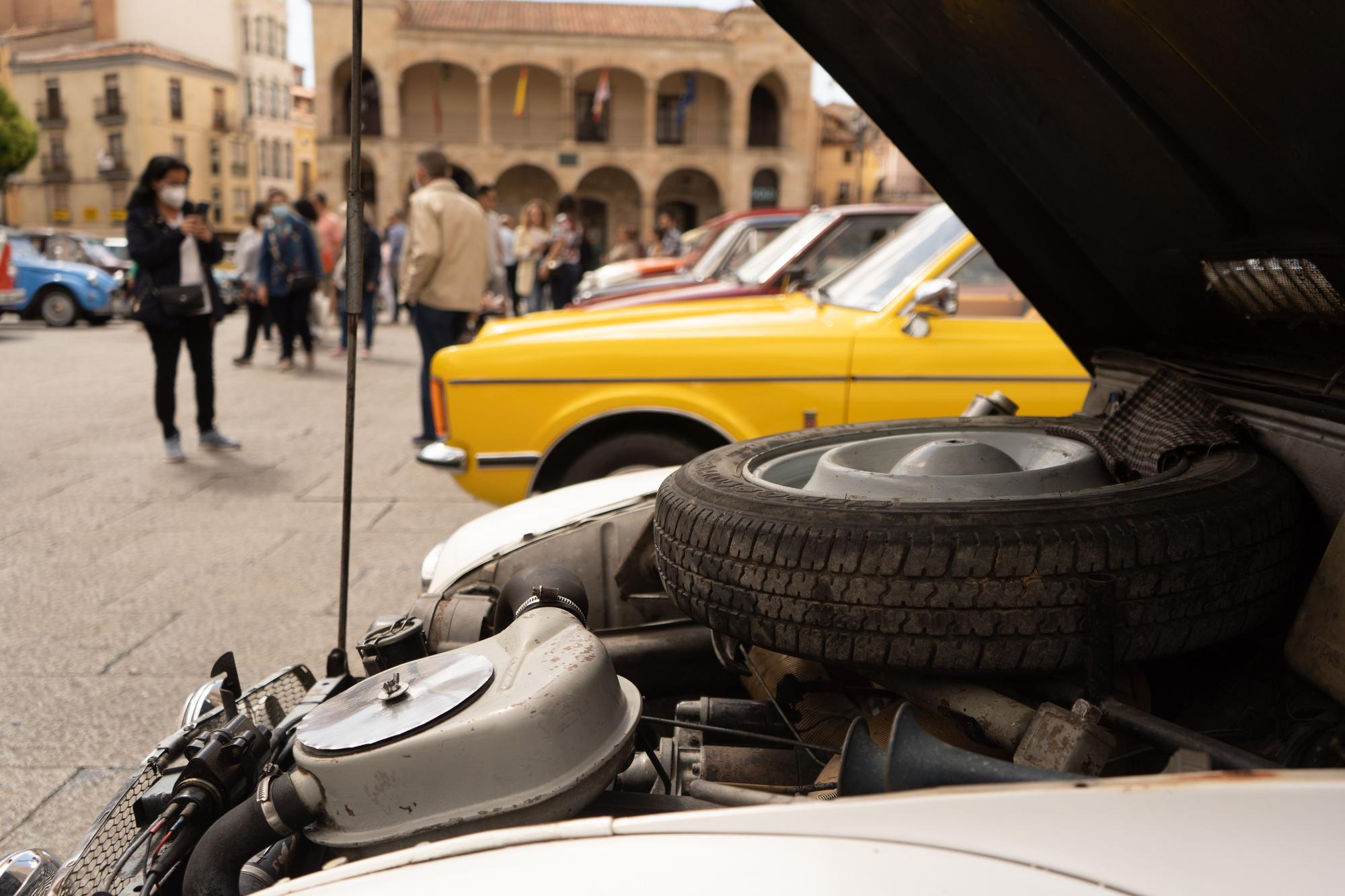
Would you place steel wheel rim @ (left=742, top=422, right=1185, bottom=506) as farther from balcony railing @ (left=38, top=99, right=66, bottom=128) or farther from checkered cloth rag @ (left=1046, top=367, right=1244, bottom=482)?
balcony railing @ (left=38, top=99, right=66, bottom=128)

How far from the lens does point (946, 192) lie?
2199 millimetres

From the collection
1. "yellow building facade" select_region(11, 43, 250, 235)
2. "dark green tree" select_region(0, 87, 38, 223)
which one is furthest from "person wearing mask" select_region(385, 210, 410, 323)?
"yellow building facade" select_region(11, 43, 250, 235)

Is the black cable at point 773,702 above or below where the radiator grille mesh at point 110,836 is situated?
above

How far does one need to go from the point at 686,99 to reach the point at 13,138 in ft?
95.4

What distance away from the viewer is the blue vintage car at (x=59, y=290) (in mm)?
19812

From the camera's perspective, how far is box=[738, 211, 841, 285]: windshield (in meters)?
7.82

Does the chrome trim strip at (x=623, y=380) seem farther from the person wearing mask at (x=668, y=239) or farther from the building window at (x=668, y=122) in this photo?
the building window at (x=668, y=122)

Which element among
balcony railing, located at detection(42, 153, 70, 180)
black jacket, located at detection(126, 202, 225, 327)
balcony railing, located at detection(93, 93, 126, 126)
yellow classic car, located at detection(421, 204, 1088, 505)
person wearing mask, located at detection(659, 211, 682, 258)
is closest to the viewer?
yellow classic car, located at detection(421, 204, 1088, 505)

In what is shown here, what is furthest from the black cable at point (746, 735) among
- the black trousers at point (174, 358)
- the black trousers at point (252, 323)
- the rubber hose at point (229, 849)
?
the black trousers at point (252, 323)

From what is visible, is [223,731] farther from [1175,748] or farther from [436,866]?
[1175,748]

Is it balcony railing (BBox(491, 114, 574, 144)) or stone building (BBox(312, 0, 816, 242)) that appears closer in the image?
stone building (BBox(312, 0, 816, 242))

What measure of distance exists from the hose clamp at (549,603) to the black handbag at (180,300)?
606 centimetres

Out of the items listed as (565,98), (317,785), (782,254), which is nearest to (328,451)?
(782,254)

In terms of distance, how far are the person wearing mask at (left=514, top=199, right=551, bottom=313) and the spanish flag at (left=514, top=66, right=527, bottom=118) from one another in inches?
1256
